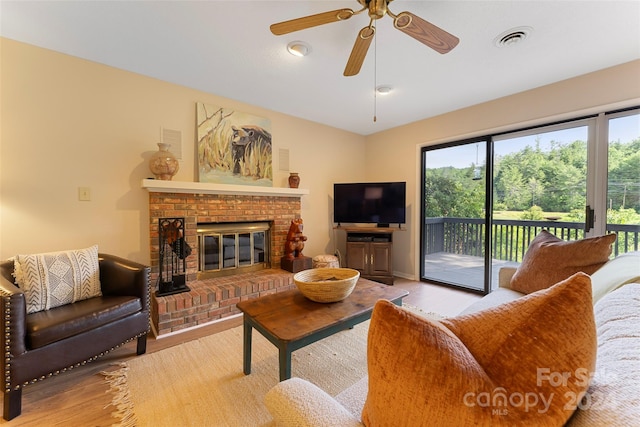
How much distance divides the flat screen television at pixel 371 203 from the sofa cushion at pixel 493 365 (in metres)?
3.27

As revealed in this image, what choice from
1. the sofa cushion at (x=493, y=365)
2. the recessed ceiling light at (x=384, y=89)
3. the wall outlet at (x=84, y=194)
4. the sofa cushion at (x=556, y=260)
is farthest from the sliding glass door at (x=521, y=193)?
the wall outlet at (x=84, y=194)

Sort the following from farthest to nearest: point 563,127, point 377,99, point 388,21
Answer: point 377,99, point 563,127, point 388,21

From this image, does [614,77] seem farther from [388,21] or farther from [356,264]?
[356,264]

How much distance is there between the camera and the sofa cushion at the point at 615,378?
18.5 inches

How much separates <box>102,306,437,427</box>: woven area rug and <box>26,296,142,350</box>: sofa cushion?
0.40m

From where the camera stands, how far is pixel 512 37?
1937 mm

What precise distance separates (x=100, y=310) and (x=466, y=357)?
2.15 meters

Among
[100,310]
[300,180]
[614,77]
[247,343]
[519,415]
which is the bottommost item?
[247,343]

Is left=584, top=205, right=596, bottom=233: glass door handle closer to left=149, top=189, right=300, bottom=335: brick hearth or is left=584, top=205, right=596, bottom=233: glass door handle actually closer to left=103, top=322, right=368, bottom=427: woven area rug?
left=103, top=322, right=368, bottom=427: woven area rug

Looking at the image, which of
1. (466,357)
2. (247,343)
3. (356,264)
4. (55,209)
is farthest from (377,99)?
(55,209)

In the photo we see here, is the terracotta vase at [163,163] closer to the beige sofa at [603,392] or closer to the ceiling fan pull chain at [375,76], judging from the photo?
the ceiling fan pull chain at [375,76]

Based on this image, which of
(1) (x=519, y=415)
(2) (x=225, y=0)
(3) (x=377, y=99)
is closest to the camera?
(1) (x=519, y=415)

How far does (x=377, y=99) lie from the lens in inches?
121

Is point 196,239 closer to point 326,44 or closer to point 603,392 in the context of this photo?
point 326,44
